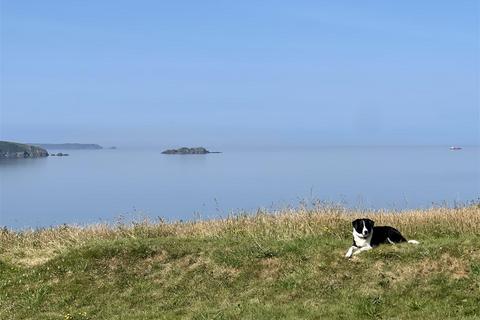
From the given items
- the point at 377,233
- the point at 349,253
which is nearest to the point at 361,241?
the point at 349,253

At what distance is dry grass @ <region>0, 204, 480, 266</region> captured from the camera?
48.8ft

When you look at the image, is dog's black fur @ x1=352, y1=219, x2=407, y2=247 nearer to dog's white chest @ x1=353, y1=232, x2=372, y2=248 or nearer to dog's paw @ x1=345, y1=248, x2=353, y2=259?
dog's white chest @ x1=353, y1=232, x2=372, y2=248

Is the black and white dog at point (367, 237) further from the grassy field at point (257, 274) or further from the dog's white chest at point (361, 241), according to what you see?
the grassy field at point (257, 274)

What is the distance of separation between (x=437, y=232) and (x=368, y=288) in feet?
16.0

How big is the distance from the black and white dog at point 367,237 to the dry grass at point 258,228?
5.54ft

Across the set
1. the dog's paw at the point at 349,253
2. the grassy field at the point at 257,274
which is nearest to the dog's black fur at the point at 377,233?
the dog's paw at the point at 349,253

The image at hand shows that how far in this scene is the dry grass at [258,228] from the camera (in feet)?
48.8

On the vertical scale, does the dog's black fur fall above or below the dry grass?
above

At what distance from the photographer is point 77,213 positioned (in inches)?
1778

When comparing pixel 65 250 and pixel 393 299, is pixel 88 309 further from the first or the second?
pixel 393 299

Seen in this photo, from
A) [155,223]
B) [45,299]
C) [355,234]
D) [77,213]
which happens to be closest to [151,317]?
[45,299]

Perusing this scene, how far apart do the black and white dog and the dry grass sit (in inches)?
66.5

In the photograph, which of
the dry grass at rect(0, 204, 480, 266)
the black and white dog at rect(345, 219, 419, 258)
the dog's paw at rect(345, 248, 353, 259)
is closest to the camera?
the dog's paw at rect(345, 248, 353, 259)

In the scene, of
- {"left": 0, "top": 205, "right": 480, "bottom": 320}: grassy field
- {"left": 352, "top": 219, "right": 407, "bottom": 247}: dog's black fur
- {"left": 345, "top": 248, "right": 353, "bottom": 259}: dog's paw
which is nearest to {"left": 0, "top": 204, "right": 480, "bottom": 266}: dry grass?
{"left": 0, "top": 205, "right": 480, "bottom": 320}: grassy field
